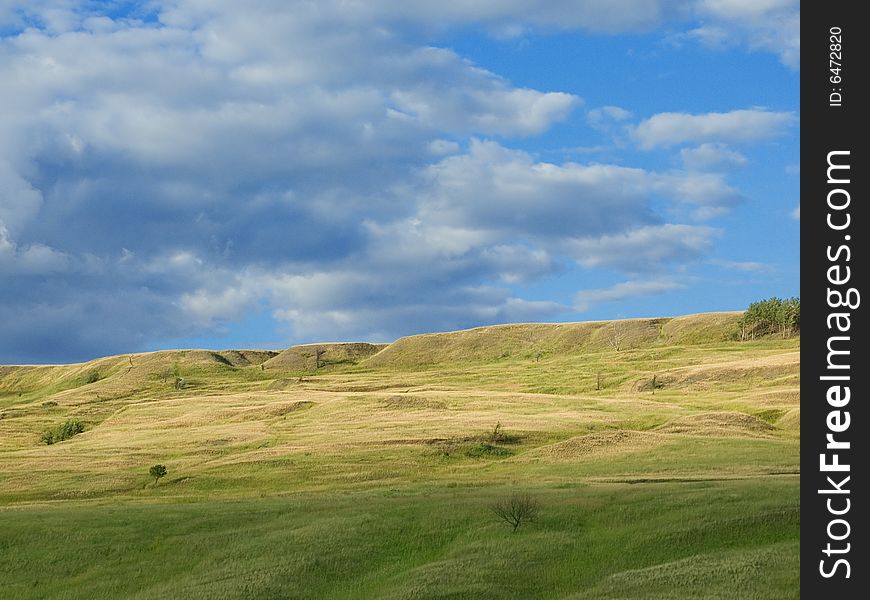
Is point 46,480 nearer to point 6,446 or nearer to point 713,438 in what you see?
point 6,446

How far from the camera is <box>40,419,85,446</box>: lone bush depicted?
460ft

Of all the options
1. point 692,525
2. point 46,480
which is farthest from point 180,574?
point 46,480

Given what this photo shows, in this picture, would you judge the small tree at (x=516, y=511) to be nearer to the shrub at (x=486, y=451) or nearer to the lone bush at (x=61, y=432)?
the shrub at (x=486, y=451)

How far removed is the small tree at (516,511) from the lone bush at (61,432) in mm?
106107

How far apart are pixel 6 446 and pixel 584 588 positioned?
390 ft

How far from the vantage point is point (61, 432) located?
146625 millimetres

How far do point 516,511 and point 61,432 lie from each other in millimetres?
116996

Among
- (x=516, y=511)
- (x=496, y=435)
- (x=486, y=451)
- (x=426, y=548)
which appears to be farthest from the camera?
(x=496, y=435)

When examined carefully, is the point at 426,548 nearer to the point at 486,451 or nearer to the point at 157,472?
the point at 486,451

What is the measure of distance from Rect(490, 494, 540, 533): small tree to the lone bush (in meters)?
106

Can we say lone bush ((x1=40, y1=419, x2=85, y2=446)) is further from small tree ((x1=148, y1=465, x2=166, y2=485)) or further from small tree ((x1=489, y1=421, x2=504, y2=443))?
small tree ((x1=489, y1=421, x2=504, y2=443))

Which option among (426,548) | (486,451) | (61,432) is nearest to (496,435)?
(486,451)

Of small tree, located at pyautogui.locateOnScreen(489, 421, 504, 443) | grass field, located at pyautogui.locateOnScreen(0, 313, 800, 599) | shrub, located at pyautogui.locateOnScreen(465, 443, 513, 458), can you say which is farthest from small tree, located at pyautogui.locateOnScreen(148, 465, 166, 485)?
small tree, located at pyautogui.locateOnScreen(489, 421, 504, 443)

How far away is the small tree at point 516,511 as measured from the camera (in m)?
47.8
